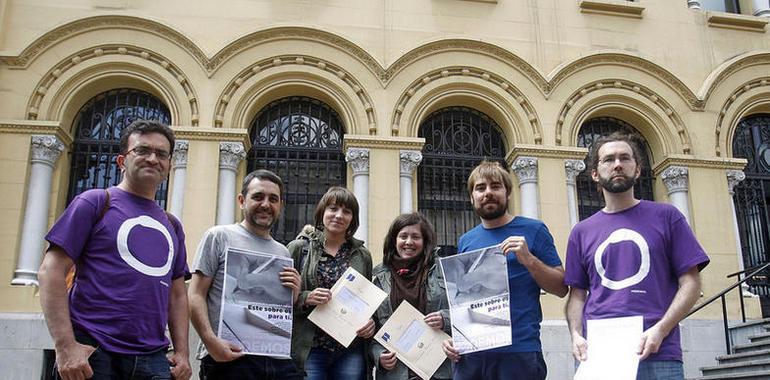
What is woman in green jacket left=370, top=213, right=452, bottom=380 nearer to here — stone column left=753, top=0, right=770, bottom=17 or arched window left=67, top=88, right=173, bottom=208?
arched window left=67, top=88, right=173, bottom=208

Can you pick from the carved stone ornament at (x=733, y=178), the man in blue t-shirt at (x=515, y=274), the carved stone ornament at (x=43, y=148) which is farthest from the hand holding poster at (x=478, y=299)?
the carved stone ornament at (x=733, y=178)

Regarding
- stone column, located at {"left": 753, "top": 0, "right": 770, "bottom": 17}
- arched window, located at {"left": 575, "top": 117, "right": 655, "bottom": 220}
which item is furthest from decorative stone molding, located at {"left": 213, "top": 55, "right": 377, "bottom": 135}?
stone column, located at {"left": 753, "top": 0, "right": 770, "bottom": 17}

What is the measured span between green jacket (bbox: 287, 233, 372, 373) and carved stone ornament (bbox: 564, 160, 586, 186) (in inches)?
290

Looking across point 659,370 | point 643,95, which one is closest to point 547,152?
point 643,95

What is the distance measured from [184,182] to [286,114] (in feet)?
7.52

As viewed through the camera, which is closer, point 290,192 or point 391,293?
point 391,293

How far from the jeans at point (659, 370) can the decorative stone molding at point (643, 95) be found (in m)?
8.76

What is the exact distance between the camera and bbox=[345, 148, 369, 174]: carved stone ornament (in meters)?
10.8

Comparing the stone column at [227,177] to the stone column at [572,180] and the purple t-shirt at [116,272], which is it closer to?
the stone column at [572,180]

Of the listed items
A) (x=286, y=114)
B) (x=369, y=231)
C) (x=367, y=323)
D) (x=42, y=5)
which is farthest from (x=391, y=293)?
(x=42, y=5)

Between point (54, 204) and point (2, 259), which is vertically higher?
point (54, 204)

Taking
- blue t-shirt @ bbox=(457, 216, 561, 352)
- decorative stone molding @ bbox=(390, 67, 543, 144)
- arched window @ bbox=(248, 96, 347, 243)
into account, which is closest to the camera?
blue t-shirt @ bbox=(457, 216, 561, 352)

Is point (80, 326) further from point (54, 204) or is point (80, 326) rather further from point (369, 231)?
point (54, 204)

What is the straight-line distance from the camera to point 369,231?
10.5 metres
